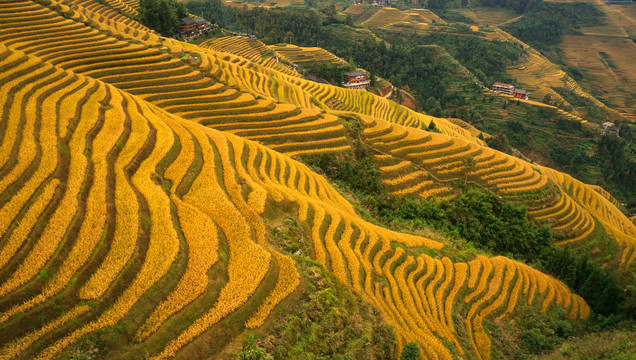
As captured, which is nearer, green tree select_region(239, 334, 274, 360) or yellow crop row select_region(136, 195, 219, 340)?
green tree select_region(239, 334, 274, 360)

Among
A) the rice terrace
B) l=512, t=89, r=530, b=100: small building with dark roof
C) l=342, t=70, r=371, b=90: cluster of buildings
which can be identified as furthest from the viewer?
l=512, t=89, r=530, b=100: small building with dark roof

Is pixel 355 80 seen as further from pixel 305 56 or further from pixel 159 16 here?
pixel 159 16

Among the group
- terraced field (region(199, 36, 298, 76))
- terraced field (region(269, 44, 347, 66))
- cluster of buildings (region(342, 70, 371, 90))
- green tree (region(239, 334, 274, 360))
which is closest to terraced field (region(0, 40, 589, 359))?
green tree (region(239, 334, 274, 360))

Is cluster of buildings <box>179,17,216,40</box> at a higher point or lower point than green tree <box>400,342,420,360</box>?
higher

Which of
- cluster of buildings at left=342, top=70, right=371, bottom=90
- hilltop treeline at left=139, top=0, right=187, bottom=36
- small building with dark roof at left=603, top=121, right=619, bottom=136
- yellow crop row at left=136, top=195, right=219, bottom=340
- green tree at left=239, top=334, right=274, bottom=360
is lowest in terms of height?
small building with dark roof at left=603, top=121, right=619, bottom=136

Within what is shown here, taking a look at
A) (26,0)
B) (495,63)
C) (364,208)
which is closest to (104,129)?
(364,208)

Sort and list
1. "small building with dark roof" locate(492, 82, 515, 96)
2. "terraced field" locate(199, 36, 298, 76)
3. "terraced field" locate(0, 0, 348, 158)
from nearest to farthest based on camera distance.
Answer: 1. "terraced field" locate(0, 0, 348, 158)
2. "terraced field" locate(199, 36, 298, 76)
3. "small building with dark roof" locate(492, 82, 515, 96)

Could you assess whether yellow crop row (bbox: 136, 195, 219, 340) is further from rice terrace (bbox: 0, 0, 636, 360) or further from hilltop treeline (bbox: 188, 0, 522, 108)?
hilltop treeline (bbox: 188, 0, 522, 108)
